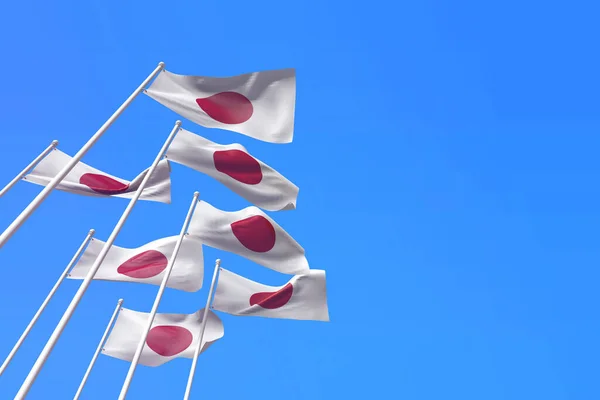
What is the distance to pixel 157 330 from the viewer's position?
16438 millimetres

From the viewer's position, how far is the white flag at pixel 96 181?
1453cm

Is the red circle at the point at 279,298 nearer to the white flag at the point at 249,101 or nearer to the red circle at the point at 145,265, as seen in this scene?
the red circle at the point at 145,265

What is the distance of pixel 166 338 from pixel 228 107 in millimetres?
6862

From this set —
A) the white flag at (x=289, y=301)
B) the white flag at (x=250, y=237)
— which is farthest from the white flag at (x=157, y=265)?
the white flag at (x=250, y=237)

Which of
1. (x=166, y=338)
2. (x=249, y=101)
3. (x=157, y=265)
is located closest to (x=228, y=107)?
(x=249, y=101)

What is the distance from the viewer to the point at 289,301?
15609 millimetres

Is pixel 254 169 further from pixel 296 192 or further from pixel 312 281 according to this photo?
pixel 312 281

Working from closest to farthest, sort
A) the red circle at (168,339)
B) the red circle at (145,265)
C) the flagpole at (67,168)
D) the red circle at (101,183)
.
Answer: the flagpole at (67,168), the red circle at (101,183), the red circle at (145,265), the red circle at (168,339)

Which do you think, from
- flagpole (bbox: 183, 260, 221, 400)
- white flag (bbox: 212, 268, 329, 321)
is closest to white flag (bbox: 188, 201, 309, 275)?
white flag (bbox: 212, 268, 329, 321)

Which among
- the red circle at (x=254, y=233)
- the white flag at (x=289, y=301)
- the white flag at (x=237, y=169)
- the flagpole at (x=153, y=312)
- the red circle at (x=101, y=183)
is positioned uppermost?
the red circle at (x=101, y=183)

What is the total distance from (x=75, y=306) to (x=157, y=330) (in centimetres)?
779

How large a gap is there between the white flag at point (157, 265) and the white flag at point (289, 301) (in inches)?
32.7

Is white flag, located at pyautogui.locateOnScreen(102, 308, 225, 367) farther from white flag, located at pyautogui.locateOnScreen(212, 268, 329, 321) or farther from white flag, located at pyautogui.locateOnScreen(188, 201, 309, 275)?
white flag, located at pyautogui.locateOnScreen(188, 201, 309, 275)

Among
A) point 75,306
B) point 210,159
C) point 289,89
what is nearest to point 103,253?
point 75,306
